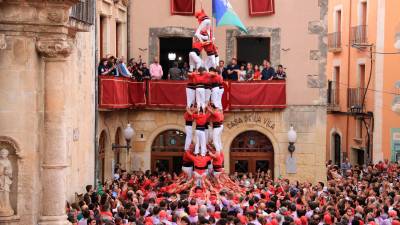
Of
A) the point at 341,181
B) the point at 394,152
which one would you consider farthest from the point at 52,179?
the point at 394,152

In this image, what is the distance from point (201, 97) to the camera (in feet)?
99.9

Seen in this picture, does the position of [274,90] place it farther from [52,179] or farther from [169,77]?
[52,179]

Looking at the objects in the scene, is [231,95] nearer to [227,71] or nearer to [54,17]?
[227,71]

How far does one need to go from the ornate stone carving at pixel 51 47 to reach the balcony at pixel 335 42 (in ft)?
93.2

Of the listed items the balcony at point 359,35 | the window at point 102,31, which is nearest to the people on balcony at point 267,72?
the window at point 102,31

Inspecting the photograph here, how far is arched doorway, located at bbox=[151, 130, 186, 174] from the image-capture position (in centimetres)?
3691

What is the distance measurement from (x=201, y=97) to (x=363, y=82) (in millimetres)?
16501

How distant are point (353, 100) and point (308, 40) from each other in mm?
9510

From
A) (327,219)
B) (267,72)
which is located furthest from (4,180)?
(267,72)

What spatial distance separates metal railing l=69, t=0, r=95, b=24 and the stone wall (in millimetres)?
8858

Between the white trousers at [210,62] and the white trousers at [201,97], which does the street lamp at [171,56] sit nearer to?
the white trousers at [210,62]

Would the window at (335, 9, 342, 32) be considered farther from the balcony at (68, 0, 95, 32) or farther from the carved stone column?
the carved stone column

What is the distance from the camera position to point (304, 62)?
36688 mm

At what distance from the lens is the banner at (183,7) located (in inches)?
1451
